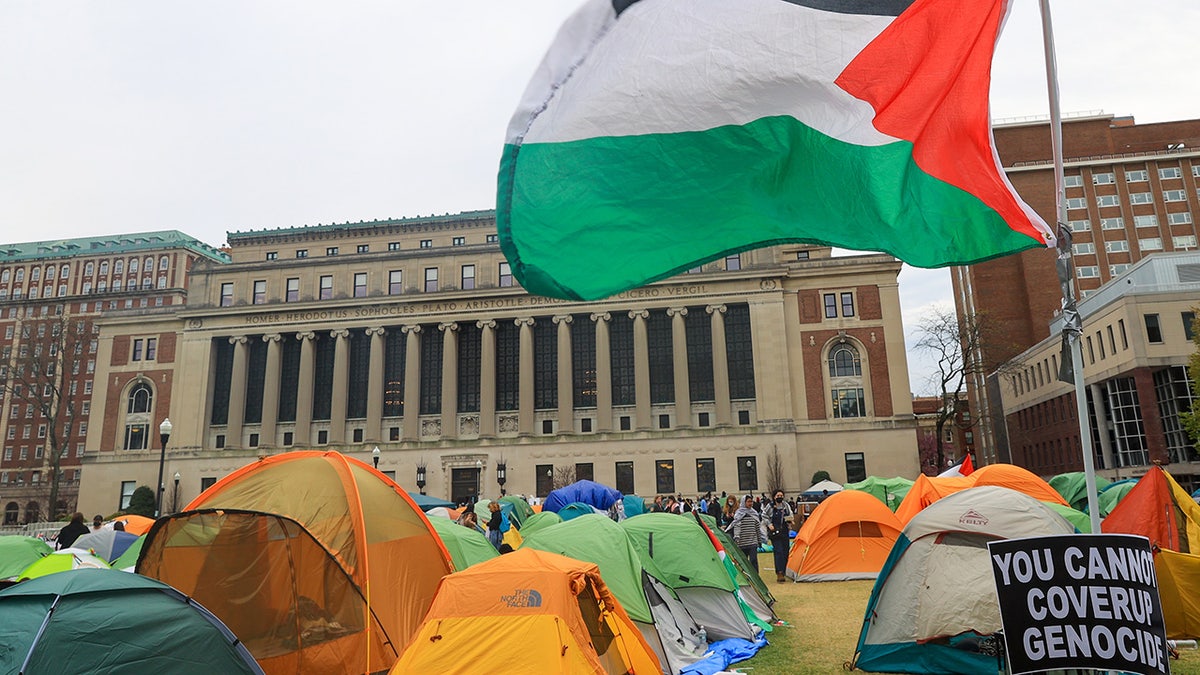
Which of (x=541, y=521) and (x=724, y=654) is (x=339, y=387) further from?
(x=724, y=654)

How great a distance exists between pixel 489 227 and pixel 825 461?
3350 centimetres

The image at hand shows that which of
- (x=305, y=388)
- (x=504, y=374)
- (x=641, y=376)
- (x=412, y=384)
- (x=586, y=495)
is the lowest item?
(x=586, y=495)

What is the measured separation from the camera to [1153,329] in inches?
1631

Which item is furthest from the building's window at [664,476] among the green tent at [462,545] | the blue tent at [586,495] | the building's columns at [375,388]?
the green tent at [462,545]

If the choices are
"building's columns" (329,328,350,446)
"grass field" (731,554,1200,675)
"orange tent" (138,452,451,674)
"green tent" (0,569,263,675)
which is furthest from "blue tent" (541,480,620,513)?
"building's columns" (329,328,350,446)

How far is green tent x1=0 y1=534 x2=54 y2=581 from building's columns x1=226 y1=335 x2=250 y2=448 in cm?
4670

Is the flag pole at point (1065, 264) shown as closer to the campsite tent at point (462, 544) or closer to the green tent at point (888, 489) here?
the campsite tent at point (462, 544)

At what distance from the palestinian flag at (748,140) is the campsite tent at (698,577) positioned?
6.94 meters

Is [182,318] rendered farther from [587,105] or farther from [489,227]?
[587,105]

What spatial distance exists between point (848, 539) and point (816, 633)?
25.5 ft

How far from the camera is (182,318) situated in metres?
64.8

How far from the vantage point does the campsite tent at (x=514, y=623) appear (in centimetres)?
735

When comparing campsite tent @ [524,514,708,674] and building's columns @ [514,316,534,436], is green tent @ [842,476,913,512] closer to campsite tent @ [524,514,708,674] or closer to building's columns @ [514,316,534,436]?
campsite tent @ [524,514,708,674]

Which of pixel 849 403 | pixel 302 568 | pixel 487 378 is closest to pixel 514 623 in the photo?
pixel 302 568
